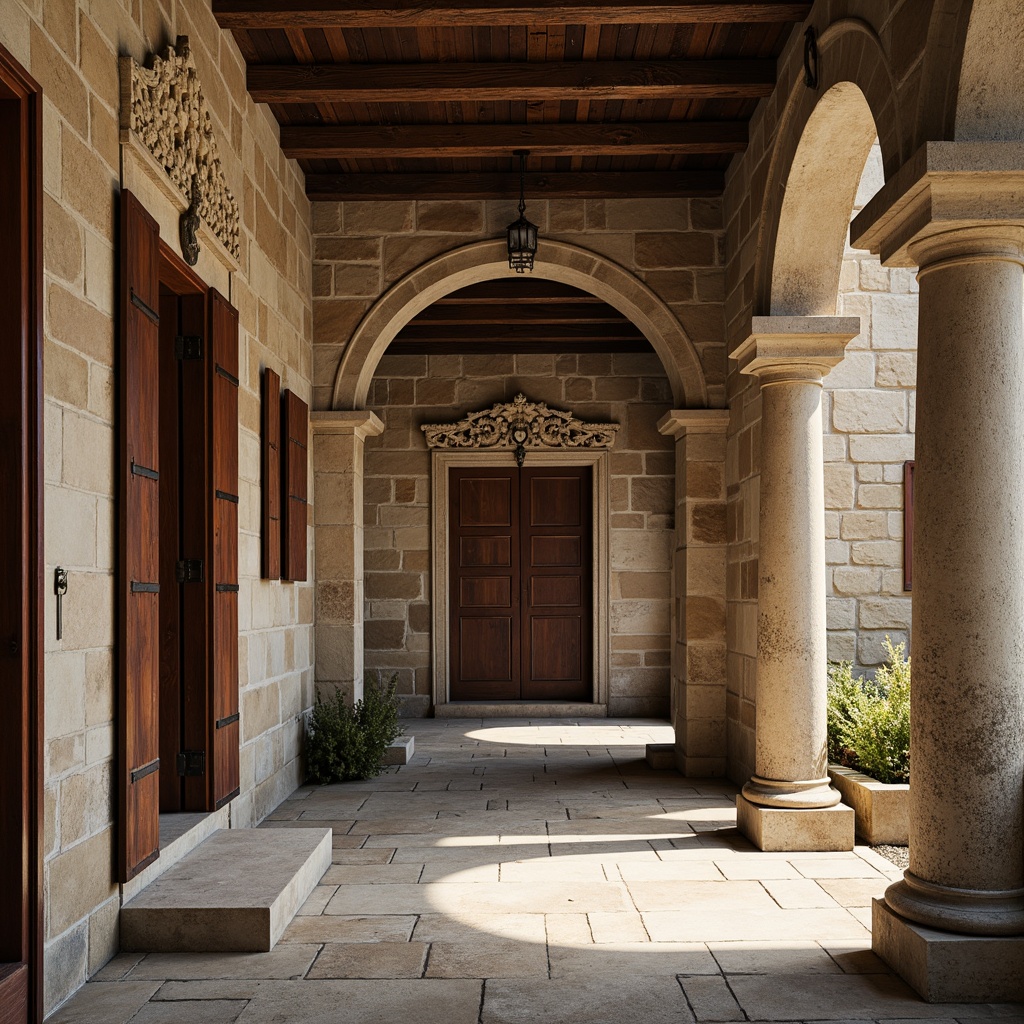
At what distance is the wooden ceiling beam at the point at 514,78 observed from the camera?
516cm

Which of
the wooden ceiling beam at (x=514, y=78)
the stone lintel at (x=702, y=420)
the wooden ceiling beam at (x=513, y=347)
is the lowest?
the stone lintel at (x=702, y=420)

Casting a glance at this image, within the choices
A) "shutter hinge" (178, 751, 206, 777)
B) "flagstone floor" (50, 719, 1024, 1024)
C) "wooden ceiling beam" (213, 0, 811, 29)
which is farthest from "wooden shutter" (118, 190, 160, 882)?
"wooden ceiling beam" (213, 0, 811, 29)

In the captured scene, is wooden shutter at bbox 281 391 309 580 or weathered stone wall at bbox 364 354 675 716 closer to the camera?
wooden shutter at bbox 281 391 309 580

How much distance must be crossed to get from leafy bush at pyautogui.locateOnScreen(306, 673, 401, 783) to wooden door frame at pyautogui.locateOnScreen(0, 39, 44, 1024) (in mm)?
3417

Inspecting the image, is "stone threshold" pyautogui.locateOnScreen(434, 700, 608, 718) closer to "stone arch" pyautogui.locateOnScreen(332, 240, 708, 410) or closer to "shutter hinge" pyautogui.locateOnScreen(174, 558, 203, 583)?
"stone arch" pyautogui.locateOnScreen(332, 240, 708, 410)

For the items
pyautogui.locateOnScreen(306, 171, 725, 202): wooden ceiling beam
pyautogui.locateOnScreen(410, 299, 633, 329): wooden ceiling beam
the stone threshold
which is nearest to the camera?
pyautogui.locateOnScreen(306, 171, 725, 202): wooden ceiling beam

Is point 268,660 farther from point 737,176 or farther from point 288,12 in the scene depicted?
point 737,176

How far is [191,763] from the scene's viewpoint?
4215 mm

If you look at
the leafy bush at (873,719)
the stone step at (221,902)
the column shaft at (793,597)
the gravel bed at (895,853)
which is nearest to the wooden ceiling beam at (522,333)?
the leafy bush at (873,719)

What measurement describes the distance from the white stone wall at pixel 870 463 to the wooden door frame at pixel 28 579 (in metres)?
3.95

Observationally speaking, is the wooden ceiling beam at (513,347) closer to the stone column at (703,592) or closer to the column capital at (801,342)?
the stone column at (703,592)

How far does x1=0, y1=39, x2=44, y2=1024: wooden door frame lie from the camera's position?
8.46ft

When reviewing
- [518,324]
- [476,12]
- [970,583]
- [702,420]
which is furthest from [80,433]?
[518,324]


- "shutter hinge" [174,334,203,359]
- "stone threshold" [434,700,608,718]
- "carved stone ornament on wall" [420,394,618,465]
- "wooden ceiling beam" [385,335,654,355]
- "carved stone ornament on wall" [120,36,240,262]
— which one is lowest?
"stone threshold" [434,700,608,718]
